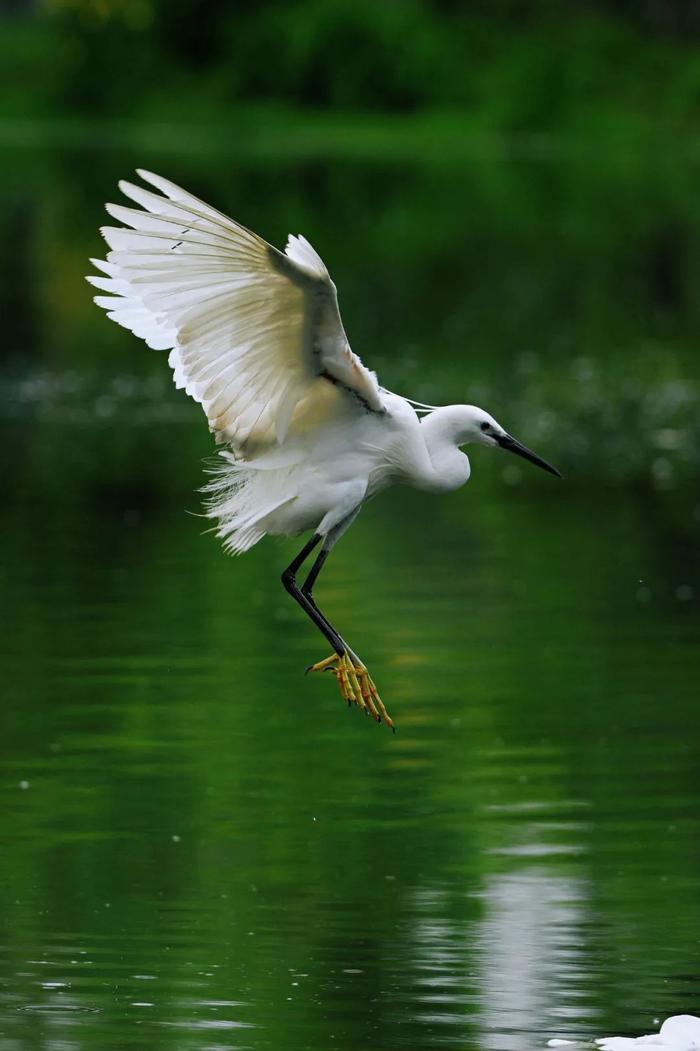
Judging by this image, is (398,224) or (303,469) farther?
(398,224)

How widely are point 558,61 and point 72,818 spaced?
162 feet

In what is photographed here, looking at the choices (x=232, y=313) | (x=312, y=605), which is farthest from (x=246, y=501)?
(x=232, y=313)

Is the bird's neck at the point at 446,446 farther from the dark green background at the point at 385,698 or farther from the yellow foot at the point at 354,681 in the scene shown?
the dark green background at the point at 385,698

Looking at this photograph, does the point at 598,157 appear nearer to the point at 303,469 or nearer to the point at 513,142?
the point at 513,142

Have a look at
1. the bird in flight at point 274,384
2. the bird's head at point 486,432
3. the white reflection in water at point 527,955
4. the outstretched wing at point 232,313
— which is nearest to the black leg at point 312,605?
the bird in flight at point 274,384

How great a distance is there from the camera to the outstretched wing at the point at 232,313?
895 cm

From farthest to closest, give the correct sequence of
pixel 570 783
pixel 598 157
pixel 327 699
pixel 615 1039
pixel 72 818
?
pixel 598 157, pixel 327 699, pixel 570 783, pixel 72 818, pixel 615 1039

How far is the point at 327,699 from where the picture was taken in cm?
1444

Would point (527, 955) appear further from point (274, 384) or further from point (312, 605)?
point (274, 384)

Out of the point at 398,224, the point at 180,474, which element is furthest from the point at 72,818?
the point at 398,224

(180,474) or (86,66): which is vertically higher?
→ (86,66)

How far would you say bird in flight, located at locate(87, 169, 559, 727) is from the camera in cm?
901

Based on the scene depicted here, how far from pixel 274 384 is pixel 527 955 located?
2261 mm

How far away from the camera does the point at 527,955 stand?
9789 millimetres
